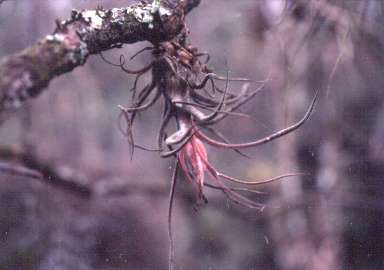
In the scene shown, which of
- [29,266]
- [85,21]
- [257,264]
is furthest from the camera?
[257,264]

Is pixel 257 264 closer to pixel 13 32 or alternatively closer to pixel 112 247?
pixel 112 247

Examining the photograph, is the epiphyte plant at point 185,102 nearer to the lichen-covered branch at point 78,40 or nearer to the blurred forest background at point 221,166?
the lichen-covered branch at point 78,40

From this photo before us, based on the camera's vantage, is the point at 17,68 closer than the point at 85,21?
Yes

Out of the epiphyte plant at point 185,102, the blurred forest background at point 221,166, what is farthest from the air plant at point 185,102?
the blurred forest background at point 221,166

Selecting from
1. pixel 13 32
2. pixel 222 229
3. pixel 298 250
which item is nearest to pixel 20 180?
pixel 13 32

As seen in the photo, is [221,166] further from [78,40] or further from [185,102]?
[78,40]

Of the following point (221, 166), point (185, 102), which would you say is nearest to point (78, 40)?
point (185, 102)

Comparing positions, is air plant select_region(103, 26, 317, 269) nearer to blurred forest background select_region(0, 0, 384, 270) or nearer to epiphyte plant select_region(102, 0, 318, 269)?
epiphyte plant select_region(102, 0, 318, 269)

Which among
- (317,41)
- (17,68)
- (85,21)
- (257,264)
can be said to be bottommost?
(257,264)
